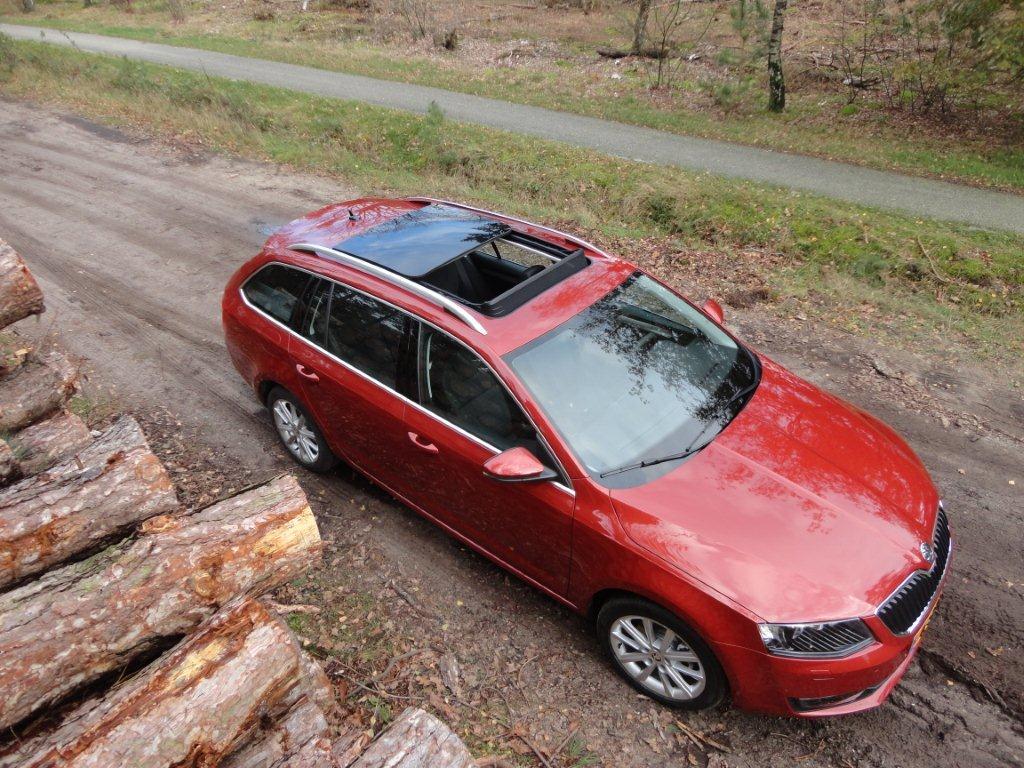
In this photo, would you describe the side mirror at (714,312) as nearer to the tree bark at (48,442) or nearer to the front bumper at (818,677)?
the front bumper at (818,677)

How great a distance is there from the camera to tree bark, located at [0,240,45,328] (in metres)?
5.17

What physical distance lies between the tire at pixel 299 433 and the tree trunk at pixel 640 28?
22376 millimetres

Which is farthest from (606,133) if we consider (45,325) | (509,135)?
(45,325)

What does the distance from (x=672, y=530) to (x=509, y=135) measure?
13.1 m

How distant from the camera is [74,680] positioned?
307cm

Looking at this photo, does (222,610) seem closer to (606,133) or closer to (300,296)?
(300,296)

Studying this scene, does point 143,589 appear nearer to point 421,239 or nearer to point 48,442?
point 48,442

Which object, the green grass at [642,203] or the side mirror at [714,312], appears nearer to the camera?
the side mirror at [714,312]

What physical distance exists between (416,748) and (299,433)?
304cm

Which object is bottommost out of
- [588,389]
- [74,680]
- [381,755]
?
[381,755]

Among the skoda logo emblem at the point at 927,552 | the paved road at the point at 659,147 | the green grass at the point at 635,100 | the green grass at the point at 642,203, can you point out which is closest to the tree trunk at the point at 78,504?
the skoda logo emblem at the point at 927,552

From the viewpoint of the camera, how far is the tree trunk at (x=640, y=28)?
23.3 metres

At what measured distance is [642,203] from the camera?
11.9m

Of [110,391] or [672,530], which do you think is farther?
[110,391]
